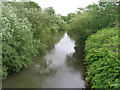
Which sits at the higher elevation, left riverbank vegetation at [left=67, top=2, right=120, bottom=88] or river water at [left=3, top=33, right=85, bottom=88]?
left riverbank vegetation at [left=67, top=2, right=120, bottom=88]

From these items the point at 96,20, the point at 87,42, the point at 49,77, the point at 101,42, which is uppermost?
the point at 96,20

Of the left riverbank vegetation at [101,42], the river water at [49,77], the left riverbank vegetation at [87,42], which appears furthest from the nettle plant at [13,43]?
the left riverbank vegetation at [101,42]

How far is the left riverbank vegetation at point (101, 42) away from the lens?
325cm

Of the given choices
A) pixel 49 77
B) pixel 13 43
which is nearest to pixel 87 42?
pixel 49 77

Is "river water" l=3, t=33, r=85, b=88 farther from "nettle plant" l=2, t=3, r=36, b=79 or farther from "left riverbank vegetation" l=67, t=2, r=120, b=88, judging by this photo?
"left riverbank vegetation" l=67, t=2, r=120, b=88

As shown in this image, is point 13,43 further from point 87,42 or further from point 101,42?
point 101,42

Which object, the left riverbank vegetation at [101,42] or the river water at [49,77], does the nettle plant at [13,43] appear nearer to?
the river water at [49,77]

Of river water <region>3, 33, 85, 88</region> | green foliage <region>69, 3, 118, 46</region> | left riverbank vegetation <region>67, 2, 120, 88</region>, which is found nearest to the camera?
left riverbank vegetation <region>67, 2, 120, 88</region>

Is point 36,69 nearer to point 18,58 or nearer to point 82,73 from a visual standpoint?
point 18,58

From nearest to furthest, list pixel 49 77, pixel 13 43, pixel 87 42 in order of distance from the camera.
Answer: pixel 13 43
pixel 87 42
pixel 49 77

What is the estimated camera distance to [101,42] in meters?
5.25

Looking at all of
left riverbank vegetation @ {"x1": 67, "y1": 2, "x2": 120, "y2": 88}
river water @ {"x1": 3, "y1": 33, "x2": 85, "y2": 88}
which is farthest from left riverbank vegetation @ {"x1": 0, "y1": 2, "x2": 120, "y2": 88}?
river water @ {"x1": 3, "y1": 33, "x2": 85, "y2": 88}

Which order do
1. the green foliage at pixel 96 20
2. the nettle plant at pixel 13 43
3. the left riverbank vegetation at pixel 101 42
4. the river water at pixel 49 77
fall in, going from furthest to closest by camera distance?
the green foliage at pixel 96 20, the river water at pixel 49 77, the nettle plant at pixel 13 43, the left riverbank vegetation at pixel 101 42

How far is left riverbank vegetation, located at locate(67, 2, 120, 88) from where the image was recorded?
3.25 metres
